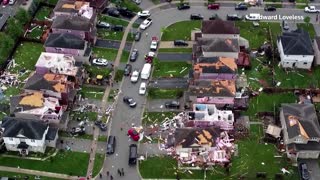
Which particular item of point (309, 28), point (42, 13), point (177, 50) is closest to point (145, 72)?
point (177, 50)

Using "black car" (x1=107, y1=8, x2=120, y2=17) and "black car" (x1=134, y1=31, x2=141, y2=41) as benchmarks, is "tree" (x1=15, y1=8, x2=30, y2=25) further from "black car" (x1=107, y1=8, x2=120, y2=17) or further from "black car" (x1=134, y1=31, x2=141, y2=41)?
"black car" (x1=134, y1=31, x2=141, y2=41)

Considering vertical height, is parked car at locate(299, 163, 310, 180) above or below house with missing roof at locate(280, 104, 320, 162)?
below

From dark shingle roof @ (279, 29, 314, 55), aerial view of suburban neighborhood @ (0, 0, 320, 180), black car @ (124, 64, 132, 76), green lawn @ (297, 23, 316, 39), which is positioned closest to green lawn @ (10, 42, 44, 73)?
aerial view of suburban neighborhood @ (0, 0, 320, 180)

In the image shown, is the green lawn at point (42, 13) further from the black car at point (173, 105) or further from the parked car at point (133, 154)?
the parked car at point (133, 154)

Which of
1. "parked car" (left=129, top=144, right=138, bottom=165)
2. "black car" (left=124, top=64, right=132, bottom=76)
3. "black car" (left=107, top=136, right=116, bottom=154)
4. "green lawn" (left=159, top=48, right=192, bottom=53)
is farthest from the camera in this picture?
"green lawn" (left=159, top=48, right=192, bottom=53)

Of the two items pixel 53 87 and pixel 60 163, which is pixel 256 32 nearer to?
pixel 53 87

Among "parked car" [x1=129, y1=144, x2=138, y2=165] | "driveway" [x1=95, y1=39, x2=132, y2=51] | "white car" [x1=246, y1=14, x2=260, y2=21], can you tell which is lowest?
"parked car" [x1=129, y1=144, x2=138, y2=165]
